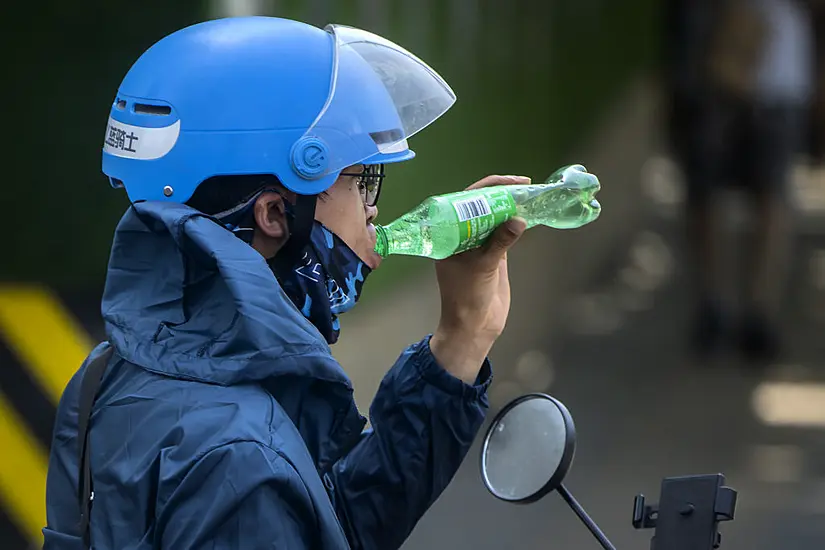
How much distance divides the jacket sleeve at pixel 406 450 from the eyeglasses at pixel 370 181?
0.36 m

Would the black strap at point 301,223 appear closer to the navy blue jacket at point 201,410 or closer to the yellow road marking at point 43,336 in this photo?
the navy blue jacket at point 201,410

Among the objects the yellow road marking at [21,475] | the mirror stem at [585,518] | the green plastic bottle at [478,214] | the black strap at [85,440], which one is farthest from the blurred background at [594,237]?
the mirror stem at [585,518]

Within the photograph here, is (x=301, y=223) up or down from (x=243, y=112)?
down

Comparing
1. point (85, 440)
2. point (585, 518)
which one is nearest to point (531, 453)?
point (585, 518)

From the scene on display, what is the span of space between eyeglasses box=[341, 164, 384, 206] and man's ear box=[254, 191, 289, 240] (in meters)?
0.15

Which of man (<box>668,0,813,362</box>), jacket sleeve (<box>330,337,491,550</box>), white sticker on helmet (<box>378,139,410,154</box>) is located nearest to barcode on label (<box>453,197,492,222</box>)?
white sticker on helmet (<box>378,139,410,154</box>)

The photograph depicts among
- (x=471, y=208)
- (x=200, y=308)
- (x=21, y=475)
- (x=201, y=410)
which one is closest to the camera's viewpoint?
(x=201, y=410)

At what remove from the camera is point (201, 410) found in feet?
6.05

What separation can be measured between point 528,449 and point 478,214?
0.48 meters

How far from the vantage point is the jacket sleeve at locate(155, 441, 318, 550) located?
1741mm

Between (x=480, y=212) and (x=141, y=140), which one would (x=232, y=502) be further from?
(x=480, y=212)

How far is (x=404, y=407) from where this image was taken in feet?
8.05

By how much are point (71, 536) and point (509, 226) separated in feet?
3.06

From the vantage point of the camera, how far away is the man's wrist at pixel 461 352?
96.7 inches
